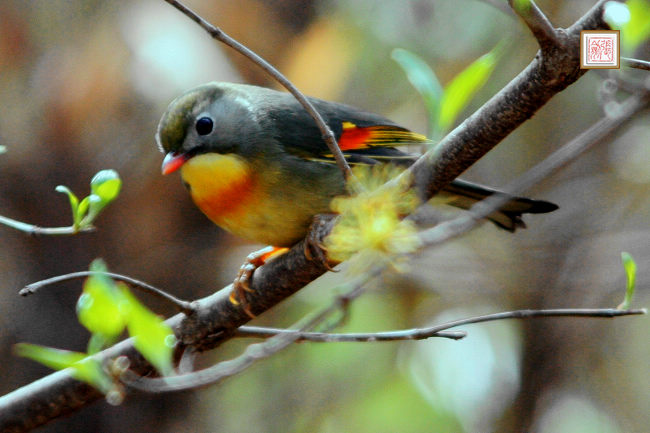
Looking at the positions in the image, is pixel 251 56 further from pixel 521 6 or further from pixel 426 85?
pixel 521 6

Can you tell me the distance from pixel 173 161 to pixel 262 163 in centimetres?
33

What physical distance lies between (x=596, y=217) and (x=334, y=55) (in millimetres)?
1992

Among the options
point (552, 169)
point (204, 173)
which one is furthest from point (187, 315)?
point (552, 169)

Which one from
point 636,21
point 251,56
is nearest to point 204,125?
point 251,56

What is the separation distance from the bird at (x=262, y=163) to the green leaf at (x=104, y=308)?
156 centimetres

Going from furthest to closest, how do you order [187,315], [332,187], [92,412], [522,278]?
[522,278] → [92,412] → [332,187] → [187,315]

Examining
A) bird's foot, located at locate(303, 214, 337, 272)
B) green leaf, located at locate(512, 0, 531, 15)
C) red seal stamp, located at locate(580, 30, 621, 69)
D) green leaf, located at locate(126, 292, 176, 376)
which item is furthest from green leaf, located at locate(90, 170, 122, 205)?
red seal stamp, located at locate(580, 30, 621, 69)

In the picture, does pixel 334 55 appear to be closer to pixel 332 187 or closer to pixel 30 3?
pixel 30 3

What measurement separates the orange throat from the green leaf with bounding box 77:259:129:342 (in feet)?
5.11

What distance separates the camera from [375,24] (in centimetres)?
596

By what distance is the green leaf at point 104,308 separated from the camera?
1.35m

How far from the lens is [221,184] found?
3051 millimetres

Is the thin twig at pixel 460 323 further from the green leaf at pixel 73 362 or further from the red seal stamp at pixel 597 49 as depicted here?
the red seal stamp at pixel 597 49

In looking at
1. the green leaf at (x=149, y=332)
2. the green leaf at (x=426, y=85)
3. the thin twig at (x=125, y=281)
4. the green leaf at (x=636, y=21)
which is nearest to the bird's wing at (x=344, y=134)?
the thin twig at (x=125, y=281)
